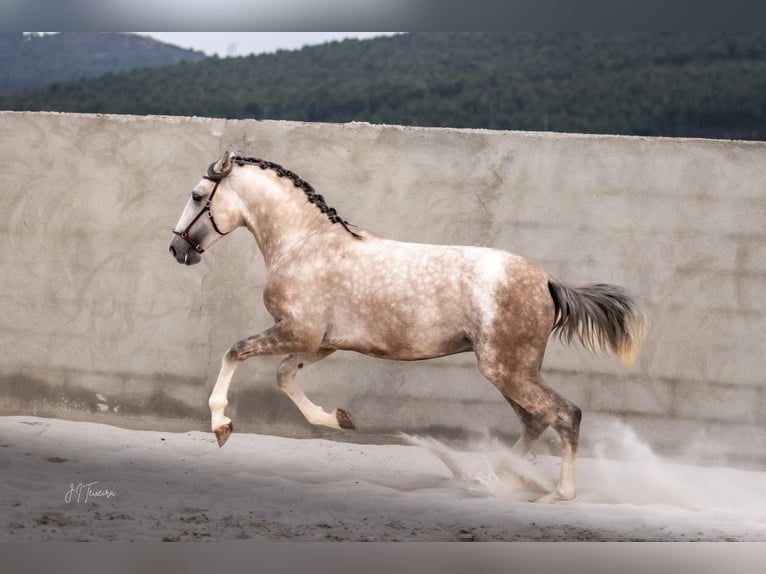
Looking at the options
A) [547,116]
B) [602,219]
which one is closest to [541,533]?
[602,219]

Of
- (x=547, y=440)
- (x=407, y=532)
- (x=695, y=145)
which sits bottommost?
(x=407, y=532)

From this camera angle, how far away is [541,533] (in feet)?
15.2

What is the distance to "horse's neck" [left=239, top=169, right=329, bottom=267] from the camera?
16.8ft

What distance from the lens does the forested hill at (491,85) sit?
27094 millimetres

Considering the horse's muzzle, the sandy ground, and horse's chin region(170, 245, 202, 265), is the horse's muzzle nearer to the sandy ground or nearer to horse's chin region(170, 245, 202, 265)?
horse's chin region(170, 245, 202, 265)

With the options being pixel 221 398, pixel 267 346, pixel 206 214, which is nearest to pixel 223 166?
pixel 206 214

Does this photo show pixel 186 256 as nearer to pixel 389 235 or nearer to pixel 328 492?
pixel 328 492

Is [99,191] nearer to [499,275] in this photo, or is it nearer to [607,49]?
[499,275]

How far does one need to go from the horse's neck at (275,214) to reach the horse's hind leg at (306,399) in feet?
1.68

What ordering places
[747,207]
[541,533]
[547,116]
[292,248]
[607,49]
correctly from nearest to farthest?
1. [541,533]
2. [292,248]
3. [747,207]
4. [547,116]
5. [607,49]

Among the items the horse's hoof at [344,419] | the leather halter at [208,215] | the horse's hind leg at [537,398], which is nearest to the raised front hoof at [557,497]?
the horse's hind leg at [537,398]

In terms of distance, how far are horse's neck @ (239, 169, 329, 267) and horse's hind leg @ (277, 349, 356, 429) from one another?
51 cm

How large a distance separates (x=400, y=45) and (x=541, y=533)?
27615mm

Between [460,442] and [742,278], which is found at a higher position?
[742,278]
